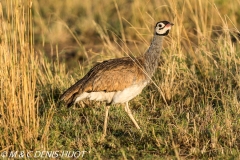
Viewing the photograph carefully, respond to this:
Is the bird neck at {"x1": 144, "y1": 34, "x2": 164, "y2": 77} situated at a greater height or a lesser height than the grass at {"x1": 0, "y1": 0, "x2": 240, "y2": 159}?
greater

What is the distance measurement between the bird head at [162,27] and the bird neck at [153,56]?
0.17 feet

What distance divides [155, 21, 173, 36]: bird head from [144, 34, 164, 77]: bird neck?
51mm

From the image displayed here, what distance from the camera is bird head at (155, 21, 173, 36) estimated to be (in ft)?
19.0

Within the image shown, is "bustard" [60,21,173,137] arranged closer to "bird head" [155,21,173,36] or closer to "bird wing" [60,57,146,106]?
"bird wing" [60,57,146,106]

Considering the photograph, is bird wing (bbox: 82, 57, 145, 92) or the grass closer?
the grass

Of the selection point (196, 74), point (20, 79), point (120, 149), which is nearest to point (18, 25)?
point (20, 79)

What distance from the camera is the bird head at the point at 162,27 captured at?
580 cm

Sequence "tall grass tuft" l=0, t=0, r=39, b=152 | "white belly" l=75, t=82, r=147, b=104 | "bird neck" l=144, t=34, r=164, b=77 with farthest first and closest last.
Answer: "bird neck" l=144, t=34, r=164, b=77
"white belly" l=75, t=82, r=147, b=104
"tall grass tuft" l=0, t=0, r=39, b=152

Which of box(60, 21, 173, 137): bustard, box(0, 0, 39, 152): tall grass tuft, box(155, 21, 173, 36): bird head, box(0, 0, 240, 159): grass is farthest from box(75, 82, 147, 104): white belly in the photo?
box(0, 0, 39, 152): tall grass tuft

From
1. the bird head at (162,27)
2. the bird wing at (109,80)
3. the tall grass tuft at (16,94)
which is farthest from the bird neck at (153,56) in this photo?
the tall grass tuft at (16,94)

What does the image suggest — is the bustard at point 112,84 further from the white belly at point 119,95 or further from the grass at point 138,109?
the grass at point 138,109

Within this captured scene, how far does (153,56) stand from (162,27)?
30 cm

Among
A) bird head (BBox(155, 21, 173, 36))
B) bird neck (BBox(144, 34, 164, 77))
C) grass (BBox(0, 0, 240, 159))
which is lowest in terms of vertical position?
grass (BBox(0, 0, 240, 159))

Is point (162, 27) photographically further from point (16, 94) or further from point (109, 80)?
point (16, 94)
